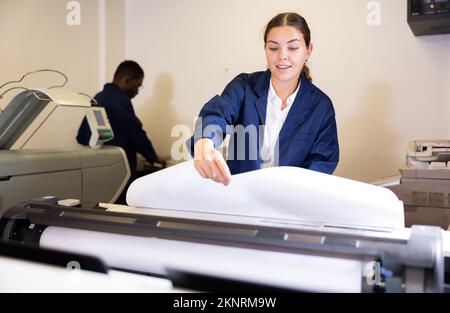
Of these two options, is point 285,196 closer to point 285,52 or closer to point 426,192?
point 285,52

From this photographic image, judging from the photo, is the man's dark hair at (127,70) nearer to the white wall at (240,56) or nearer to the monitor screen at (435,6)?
the white wall at (240,56)

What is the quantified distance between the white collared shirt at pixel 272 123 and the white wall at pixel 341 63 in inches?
65.0

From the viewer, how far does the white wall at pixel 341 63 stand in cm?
279

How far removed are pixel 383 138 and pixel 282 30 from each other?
1795mm

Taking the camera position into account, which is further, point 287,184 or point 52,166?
point 52,166

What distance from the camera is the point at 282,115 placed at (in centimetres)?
147

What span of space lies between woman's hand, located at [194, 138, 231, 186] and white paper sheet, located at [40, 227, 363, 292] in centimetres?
15

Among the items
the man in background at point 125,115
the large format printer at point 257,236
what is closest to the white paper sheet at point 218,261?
the large format printer at point 257,236

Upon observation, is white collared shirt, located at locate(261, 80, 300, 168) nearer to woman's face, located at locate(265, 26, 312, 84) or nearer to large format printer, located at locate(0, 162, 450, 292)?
woman's face, located at locate(265, 26, 312, 84)

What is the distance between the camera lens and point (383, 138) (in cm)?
290

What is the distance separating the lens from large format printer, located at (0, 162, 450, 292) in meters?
0.64

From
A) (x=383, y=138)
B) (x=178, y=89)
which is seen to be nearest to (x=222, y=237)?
(x=383, y=138)

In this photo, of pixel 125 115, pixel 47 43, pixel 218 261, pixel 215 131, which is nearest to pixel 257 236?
pixel 218 261
